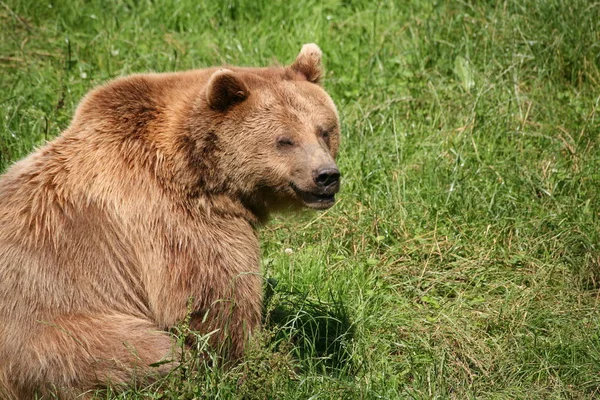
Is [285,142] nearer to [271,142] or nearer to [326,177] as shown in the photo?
[271,142]

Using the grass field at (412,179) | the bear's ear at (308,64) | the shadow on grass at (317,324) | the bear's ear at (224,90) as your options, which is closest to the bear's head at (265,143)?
the bear's ear at (224,90)

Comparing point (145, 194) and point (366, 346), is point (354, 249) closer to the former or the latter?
point (366, 346)

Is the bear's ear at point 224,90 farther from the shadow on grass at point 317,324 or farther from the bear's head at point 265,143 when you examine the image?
the shadow on grass at point 317,324

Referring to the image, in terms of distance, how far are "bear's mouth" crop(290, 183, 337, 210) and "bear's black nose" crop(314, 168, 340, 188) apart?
0.06 metres

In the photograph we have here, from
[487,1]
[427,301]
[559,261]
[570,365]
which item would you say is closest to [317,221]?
[427,301]

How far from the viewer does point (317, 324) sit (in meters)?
5.86

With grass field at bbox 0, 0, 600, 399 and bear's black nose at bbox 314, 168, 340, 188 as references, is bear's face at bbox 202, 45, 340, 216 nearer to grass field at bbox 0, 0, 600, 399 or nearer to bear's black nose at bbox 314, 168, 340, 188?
bear's black nose at bbox 314, 168, 340, 188

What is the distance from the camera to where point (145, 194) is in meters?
5.31

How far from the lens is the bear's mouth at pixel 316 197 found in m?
5.59

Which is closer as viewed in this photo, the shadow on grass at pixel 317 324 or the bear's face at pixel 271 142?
the bear's face at pixel 271 142

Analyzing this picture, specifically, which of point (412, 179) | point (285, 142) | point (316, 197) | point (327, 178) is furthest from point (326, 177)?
point (412, 179)

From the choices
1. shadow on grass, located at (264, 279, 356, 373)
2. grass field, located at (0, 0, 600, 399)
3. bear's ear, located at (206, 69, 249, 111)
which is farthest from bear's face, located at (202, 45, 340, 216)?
grass field, located at (0, 0, 600, 399)

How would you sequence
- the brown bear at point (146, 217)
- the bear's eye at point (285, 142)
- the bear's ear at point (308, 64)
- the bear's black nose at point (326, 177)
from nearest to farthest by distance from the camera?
the brown bear at point (146, 217) → the bear's black nose at point (326, 177) → the bear's eye at point (285, 142) → the bear's ear at point (308, 64)

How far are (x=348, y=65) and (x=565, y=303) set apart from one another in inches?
142
